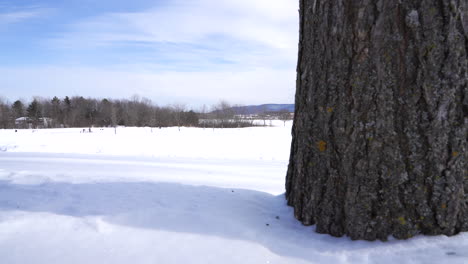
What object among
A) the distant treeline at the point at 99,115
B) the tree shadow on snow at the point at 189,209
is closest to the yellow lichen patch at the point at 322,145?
the tree shadow on snow at the point at 189,209

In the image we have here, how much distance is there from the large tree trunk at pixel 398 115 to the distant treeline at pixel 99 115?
183 ft

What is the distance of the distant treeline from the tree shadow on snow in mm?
54329

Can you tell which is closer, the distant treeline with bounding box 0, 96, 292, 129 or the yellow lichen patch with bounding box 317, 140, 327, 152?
the yellow lichen patch with bounding box 317, 140, 327, 152

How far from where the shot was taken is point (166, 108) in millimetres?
70875

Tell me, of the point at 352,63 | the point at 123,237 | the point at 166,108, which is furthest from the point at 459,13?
the point at 166,108

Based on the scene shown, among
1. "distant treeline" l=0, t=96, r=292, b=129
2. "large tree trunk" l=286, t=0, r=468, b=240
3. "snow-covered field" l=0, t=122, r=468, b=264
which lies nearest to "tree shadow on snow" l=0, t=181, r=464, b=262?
"snow-covered field" l=0, t=122, r=468, b=264

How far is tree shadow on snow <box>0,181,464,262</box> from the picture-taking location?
1.95m

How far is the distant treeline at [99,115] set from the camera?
191 ft

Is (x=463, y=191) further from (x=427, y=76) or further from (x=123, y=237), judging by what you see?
(x=123, y=237)

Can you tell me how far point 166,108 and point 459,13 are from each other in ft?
234

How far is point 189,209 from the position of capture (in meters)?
2.47

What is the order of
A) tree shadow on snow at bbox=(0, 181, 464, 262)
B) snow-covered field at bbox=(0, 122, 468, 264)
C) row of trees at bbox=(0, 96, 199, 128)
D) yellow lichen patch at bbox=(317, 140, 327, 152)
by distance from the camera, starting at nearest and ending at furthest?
1. snow-covered field at bbox=(0, 122, 468, 264)
2. tree shadow on snow at bbox=(0, 181, 464, 262)
3. yellow lichen patch at bbox=(317, 140, 327, 152)
4. row of trees at bbox=(0, 96, 199, 128)

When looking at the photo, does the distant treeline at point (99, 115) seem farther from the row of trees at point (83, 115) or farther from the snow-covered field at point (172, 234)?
the snow-covered field at point (172, 234)

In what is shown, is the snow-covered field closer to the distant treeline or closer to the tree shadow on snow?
the tree shadow on snow
